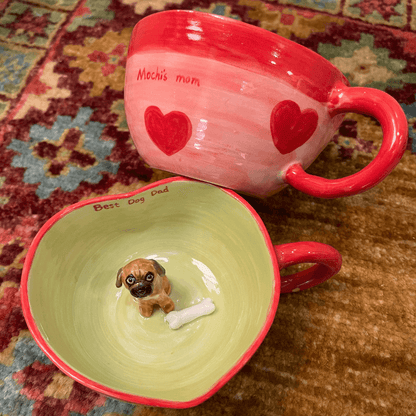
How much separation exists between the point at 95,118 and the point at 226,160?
1.30ft

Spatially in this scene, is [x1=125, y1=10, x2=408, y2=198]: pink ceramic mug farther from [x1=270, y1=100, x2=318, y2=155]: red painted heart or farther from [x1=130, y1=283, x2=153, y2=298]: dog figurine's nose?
[x1=130, y1=283, x2=153, y2=298]: dog figurine's nose

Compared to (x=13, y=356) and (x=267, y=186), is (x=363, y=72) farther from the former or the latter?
(x=13, y=356)

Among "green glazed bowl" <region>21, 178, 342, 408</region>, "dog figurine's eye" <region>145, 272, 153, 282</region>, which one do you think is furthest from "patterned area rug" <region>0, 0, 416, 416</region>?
"dog figurine's eye" <region>145, 272, 153, 282</region>

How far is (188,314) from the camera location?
49 centimetres

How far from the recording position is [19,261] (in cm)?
58

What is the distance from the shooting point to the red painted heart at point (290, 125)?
365 mm

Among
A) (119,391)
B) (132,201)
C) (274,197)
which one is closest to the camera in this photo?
(119,391)

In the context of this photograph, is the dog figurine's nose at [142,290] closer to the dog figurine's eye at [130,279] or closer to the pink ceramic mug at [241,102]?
the dog figurine's eye at [130,279]

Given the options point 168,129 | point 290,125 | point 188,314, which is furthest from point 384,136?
point 188,314

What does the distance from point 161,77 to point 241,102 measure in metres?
0.09

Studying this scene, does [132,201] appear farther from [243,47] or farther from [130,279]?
[243,47]

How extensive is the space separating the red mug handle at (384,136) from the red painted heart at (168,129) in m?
0.14

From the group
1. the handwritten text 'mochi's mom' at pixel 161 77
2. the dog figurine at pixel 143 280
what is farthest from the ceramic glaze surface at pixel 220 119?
the dog figurine at pixel 143 280

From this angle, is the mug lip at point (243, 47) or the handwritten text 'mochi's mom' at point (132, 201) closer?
the mug lip at point (243, 47)
